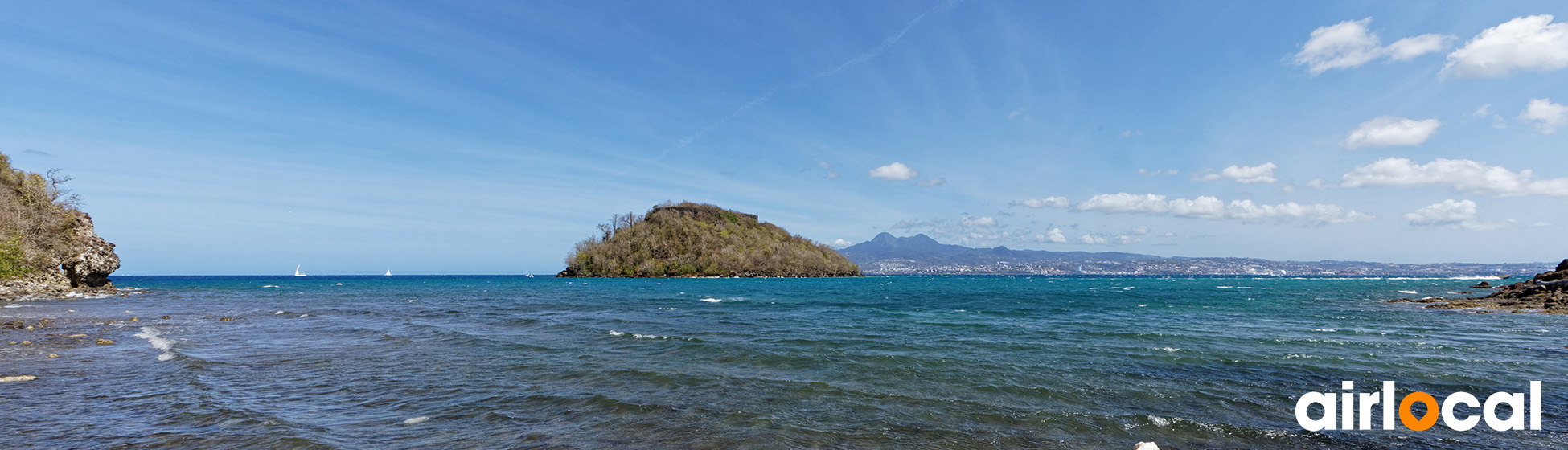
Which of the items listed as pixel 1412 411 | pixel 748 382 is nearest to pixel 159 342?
pixel 748 382

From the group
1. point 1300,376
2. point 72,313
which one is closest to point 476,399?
A: point 1300,376

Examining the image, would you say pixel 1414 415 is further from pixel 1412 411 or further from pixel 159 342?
pixel 159 342

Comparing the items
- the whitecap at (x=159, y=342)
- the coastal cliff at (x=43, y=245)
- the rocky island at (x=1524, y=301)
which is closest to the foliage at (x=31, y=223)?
the coastal cliff at (x=43, y=245)

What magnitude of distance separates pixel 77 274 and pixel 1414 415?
8797 cm

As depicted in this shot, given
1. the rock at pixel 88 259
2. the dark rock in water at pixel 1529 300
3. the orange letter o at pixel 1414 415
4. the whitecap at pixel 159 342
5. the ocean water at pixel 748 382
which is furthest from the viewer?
the rock at pixel 88 259

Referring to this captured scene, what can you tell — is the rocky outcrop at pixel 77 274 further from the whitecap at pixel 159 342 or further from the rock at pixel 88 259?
the whitecap at pixel 159 342

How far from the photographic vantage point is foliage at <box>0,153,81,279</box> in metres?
46.3

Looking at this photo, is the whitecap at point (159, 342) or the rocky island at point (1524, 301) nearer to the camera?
the whitecap at point (159, 342)

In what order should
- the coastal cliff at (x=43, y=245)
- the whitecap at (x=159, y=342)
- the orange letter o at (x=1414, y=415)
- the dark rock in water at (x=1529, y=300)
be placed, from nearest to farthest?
1. the orange letter o at (x=1414, y=415)
2. the whitecap at (x=159, y=342)
3. the dark rock in water at (x=1529, y=300)
4. the coastal cliff at (x=43, y=245)

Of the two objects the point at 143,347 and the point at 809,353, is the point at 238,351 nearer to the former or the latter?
the point at 143,347

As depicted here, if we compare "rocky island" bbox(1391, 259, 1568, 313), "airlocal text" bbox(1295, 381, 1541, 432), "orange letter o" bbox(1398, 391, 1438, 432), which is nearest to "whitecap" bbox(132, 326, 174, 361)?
"airlocal text" bbox(1295, 381, 1541, 432)

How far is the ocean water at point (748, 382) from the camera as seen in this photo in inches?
390

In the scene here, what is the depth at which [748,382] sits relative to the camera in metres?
14.7

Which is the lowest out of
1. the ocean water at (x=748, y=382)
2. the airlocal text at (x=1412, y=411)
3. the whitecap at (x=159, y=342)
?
the whitecap at (x=159, y=342)
